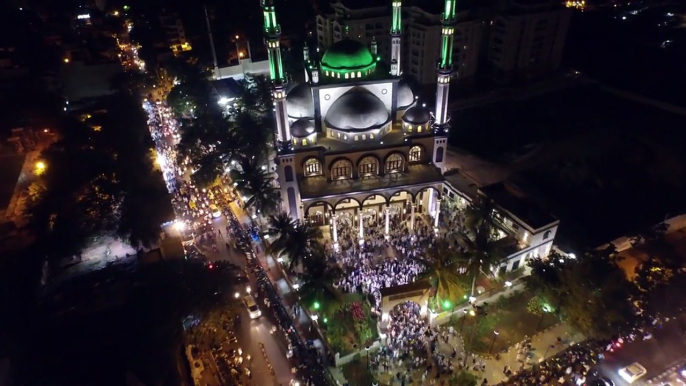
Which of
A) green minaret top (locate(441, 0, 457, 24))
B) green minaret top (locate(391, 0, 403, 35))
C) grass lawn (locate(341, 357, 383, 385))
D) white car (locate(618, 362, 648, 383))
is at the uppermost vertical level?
green minaret top (locate(441, 0, 457, 24))

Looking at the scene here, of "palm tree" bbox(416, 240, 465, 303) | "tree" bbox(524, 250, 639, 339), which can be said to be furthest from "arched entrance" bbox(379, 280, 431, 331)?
"tree" bbox(524, 250, 639, 339)

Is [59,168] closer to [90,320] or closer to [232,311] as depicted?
[90,320]

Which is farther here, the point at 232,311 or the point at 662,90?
the point at 662,90

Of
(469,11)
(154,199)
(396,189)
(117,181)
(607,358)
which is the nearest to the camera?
(607,358)

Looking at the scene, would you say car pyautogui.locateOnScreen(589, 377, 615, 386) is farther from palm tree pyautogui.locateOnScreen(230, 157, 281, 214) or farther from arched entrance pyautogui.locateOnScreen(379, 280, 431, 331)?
palm tree pyautogui.locateOnScreen(230, 157, 281, 214)

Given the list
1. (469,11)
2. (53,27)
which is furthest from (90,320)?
(53,27)

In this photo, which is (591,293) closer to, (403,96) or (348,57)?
(403,96)

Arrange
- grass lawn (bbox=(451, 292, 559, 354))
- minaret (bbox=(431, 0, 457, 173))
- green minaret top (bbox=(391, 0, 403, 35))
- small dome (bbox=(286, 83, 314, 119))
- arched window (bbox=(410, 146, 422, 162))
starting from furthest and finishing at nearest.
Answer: green minaret top (bbox=(391, 0, 403, 35))
small dome (bbox=(286, 83, 314, 119))
arched window (bbox=(410, 146, 422, 162))
minaret (bbox=(431, 0, 457, 173))
grass lawn (bbox=(451, 292, 559, 354))
